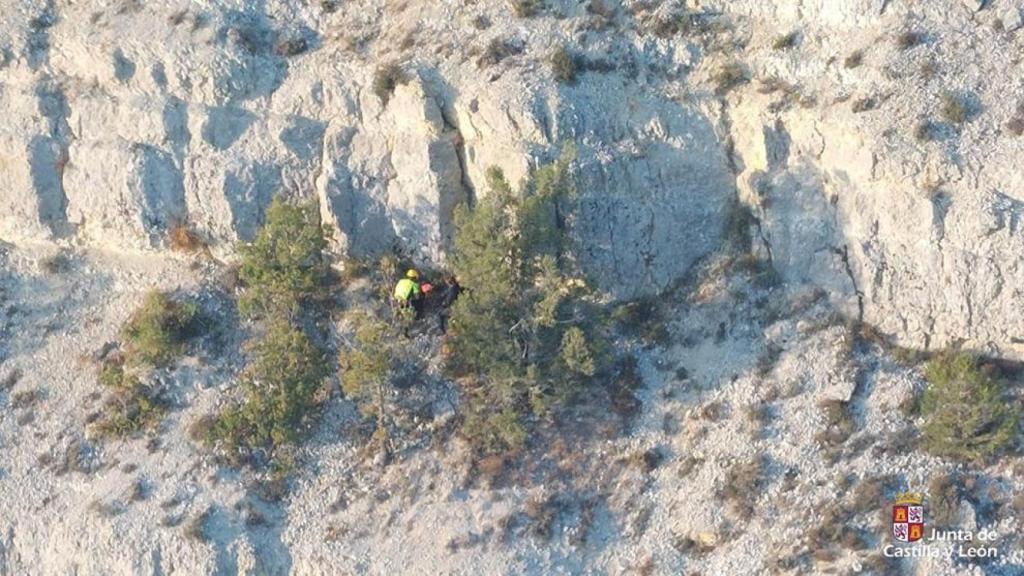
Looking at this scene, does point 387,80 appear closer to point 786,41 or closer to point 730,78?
point 730,78

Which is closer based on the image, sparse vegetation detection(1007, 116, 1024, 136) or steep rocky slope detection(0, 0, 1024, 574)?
sparse vegetation detection(1007, 116, 1024, 136)

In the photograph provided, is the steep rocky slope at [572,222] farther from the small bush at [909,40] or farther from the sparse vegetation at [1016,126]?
the sparse vegetation at [1016,126]

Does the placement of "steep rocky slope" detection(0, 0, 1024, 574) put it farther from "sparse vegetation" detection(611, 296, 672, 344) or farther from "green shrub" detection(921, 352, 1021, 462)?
"green shrub" detection(921, 352, 1021, 462)

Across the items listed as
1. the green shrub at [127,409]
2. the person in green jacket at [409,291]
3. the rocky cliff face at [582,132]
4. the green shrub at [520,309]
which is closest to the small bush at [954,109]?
the rocky cliff face at [582,132]

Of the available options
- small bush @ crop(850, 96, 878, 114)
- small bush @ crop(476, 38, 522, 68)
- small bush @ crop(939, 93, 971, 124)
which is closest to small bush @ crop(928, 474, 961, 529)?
small bush @ crop(939, 93, 971, 124)

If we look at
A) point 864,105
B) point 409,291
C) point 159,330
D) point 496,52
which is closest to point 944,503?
point 864,105
